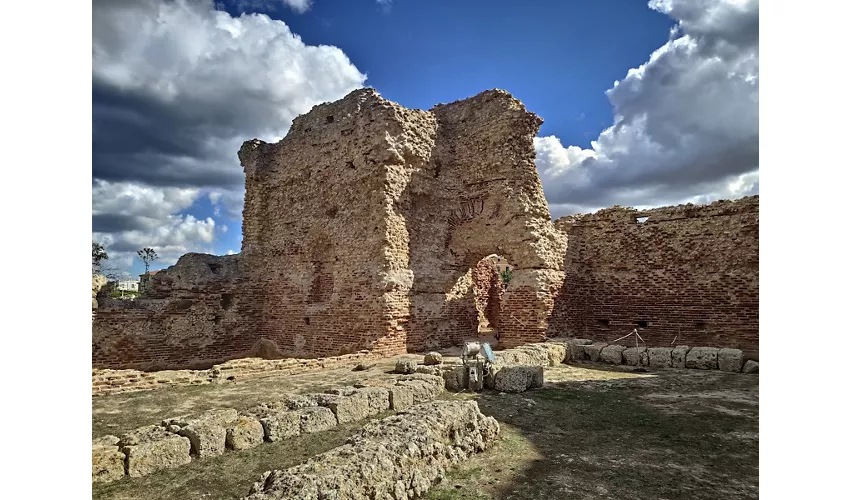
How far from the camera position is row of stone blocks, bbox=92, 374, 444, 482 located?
443cm

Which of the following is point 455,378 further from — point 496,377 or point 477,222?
point 477,222

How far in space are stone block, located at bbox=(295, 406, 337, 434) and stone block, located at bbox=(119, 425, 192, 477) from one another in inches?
48.7

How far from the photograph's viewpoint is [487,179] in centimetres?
1502

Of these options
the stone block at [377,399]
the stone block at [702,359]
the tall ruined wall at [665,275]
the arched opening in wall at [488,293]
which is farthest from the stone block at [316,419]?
the arched opening in wall at [488,293]

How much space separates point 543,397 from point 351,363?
5.37 metres

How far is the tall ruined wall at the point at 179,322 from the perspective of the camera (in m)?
13.6

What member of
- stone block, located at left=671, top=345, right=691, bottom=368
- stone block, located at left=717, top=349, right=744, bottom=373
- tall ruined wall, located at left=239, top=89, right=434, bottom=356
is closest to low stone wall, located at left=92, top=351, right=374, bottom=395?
tall ruined wall, located at left=239, top=89, right=434, bottom=356

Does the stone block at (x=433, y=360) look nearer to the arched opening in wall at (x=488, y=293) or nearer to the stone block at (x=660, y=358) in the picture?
the stone block at (x=660, y=358)

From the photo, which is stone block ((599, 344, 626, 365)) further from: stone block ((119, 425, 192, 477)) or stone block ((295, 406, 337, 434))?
stone block ((119, 425, 192, 477))

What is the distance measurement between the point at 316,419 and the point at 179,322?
10.9m

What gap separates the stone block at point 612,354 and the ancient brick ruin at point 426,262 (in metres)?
1.99

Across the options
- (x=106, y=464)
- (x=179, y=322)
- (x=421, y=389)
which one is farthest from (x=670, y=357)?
(x=179, y=322)

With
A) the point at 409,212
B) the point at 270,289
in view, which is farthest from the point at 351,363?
the point at 270,289
